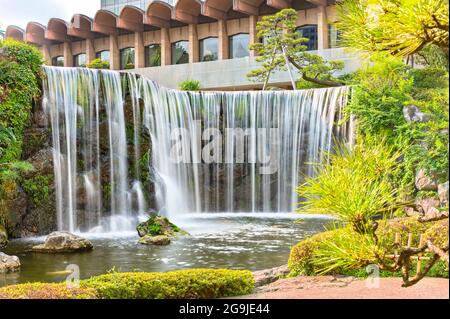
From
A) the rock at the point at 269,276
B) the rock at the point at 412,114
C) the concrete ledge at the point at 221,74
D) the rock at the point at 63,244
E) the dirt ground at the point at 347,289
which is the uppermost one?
the concrete ledge at the point at 221,74

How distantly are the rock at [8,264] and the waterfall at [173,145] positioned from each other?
6.04 metres

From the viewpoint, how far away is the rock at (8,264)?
1011 centimetres

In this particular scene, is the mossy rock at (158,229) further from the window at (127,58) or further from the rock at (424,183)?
the window at (127,58)

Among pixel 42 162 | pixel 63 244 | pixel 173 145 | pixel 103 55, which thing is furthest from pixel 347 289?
pixel 103 55

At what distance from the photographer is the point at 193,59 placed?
3947cm

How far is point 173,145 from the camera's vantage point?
72.6 ft

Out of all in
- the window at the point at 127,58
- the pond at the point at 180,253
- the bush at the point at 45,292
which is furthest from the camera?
the window at the point at 127,58

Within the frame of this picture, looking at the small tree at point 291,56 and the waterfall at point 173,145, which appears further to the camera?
the small tree at point 291,56

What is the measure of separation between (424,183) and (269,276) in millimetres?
9021

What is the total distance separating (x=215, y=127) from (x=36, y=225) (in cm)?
983

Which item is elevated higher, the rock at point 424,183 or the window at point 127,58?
the window at point 127,58

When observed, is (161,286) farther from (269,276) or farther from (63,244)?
(63,244)

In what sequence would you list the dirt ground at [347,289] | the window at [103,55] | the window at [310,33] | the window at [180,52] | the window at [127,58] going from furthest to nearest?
the window at [103,55] → the window at [127,58] → the window at [180,52] → the window at [310,33] → the dirt ground at [347,289]

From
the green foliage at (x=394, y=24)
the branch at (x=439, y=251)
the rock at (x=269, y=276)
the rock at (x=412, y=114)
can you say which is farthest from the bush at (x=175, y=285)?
the rock at (x=412, y=114)
